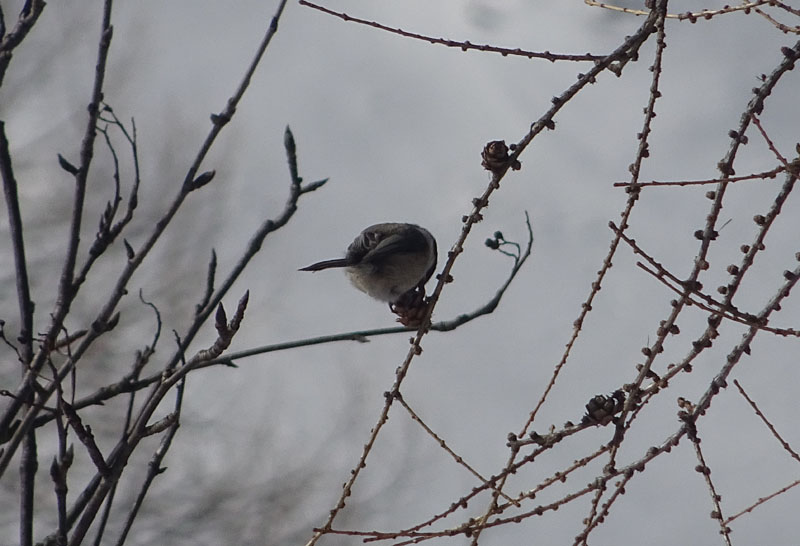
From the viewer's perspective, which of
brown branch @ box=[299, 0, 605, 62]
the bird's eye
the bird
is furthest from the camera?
the bird's eye

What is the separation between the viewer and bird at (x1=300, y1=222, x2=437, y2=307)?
9.87ft

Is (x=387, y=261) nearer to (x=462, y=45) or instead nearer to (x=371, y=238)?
(x=371, y=238)

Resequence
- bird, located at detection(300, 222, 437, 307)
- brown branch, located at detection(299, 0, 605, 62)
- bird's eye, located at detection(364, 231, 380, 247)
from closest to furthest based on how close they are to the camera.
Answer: brown branch, located at detection(299, 0, 605, 62) < bird, located at detection(300, 222, 437, 307) < bird's eye, located at detection(364, 231, 380, 247)

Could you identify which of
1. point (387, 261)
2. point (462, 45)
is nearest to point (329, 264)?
point (387, 261)

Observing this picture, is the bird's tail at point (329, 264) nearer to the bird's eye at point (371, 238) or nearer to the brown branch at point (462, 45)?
the bird's eye at point (371, 238)

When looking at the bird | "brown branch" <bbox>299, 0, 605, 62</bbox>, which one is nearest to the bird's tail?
the bird

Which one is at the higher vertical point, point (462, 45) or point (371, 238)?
point (371, 238)

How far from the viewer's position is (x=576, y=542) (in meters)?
1.42

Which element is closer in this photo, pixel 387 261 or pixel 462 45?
pixel 462 45

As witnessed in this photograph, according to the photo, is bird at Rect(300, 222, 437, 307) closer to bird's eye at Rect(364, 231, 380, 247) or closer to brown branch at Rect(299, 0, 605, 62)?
bird's eye at Rect(364, 231, 380, 247)

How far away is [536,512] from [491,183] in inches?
22.5

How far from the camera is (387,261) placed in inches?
124

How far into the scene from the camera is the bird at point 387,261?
3009 millimetres

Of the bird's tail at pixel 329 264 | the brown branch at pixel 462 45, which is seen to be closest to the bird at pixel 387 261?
the bird's tail at pixel 329 264
